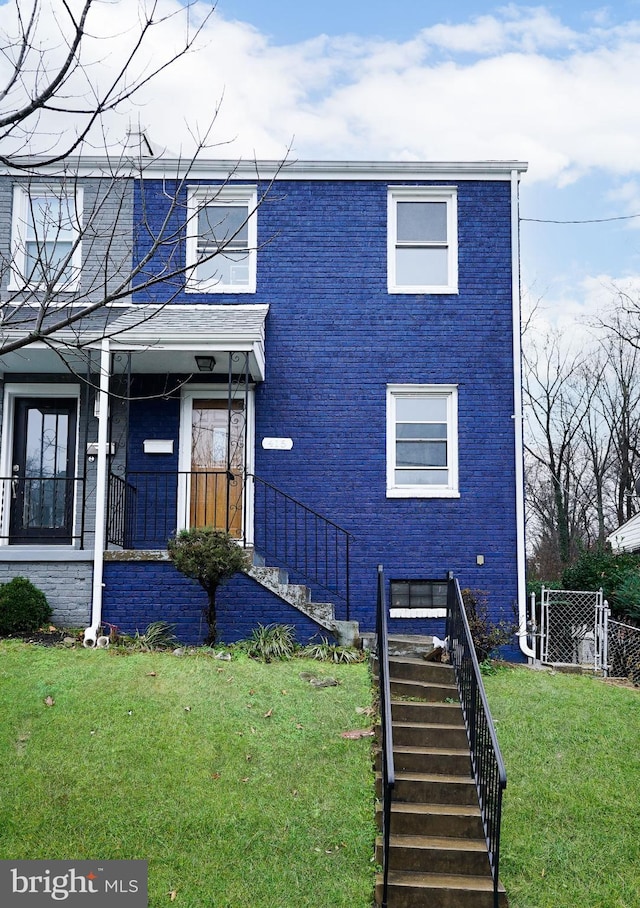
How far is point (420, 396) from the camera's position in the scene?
13.5 meters

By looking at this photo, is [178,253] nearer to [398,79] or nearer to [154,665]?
[398,79]

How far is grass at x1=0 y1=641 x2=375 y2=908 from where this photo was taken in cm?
680

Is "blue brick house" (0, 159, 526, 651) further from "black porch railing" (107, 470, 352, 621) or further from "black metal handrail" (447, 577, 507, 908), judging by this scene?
"black metal handrail" (447, 577, 507, 908)

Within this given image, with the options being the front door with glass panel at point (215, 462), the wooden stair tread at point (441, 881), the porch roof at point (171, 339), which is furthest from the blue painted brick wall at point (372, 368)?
the wooden stair tread at point (441, 881)

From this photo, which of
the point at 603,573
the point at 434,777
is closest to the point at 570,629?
the point at 603,573

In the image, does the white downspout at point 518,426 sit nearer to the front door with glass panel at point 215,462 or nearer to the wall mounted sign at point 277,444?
the wall mounted sign at point 277,444

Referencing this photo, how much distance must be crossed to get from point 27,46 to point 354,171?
326 inches

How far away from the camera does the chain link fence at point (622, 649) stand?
41.9 feet

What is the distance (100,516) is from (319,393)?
352 cm

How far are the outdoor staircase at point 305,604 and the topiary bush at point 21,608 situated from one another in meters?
2.59

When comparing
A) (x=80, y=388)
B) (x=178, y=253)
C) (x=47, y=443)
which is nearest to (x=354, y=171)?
(x=178, y=253)

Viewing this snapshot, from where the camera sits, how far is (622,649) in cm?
1326

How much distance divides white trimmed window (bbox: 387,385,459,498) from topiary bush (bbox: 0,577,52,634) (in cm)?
489

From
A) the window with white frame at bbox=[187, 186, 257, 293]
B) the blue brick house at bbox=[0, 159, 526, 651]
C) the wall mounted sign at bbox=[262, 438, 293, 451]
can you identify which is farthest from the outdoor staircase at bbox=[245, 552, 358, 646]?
the window with white frame at bbox=[187, 186, 257, 293]
